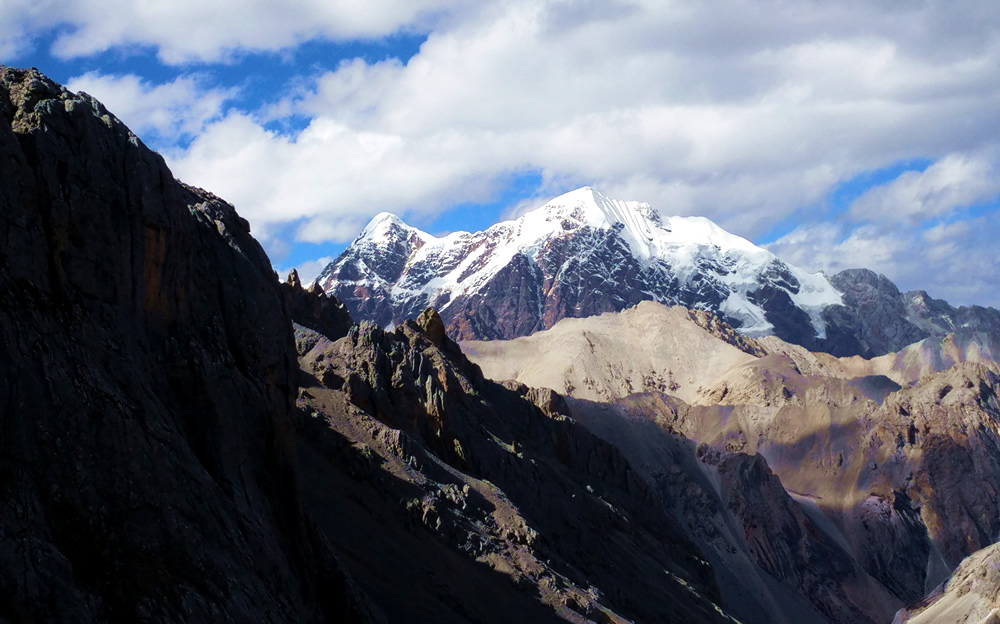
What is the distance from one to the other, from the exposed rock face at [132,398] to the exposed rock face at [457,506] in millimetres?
16463

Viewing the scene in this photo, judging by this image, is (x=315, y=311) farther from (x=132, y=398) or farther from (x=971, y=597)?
(x=971, y=597)

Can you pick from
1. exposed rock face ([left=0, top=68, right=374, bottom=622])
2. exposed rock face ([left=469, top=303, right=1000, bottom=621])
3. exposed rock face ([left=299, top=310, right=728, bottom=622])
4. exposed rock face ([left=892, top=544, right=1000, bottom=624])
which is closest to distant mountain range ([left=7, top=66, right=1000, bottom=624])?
exposed rock face ([left=0, top=68, right=374, bottom=622])

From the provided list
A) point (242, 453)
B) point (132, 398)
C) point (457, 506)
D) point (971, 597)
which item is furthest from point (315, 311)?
point (971, 597)

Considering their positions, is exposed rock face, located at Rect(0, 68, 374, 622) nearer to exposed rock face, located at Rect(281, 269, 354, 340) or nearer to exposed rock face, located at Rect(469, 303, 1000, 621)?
exposed rock face, located at Rect(281, 269, 354, 340)

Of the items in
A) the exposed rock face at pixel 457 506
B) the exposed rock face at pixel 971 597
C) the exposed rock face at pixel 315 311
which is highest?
the exposed rock face at pixel 315 311

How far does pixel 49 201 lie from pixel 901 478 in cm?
17188

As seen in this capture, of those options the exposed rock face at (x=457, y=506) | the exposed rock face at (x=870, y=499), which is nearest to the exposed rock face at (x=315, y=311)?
the exposed rock face at (x=457, y=506)

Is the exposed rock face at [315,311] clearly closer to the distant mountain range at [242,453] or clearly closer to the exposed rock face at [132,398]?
the distant mountain range at [242,453]

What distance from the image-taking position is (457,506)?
68.6m

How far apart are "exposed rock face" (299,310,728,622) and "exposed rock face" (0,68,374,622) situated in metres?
16.5

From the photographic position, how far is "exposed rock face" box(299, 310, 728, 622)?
59.6 meters

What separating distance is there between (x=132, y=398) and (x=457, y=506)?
122 feet

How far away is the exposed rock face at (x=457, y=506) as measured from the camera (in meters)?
59.6

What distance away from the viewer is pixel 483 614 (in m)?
59.8
